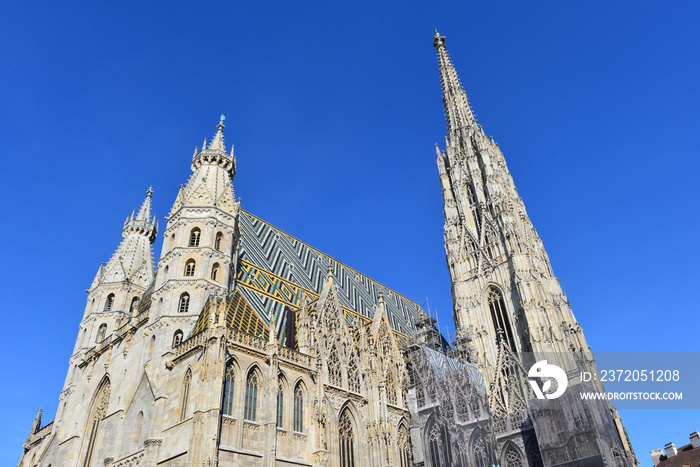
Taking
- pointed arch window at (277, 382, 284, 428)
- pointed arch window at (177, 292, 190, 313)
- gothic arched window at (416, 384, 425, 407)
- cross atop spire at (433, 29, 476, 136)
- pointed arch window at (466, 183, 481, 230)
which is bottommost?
pointed arch window at (277, 382, 284, 428)

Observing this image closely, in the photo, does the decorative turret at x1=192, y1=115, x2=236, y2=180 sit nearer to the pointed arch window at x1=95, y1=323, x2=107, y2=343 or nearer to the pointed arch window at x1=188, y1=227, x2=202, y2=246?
the pointed arch window at x1=188, y1=227, x2=202, y2=246

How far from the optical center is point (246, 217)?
40219mm

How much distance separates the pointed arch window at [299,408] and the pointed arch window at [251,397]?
2.56 metres

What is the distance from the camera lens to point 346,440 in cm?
2791

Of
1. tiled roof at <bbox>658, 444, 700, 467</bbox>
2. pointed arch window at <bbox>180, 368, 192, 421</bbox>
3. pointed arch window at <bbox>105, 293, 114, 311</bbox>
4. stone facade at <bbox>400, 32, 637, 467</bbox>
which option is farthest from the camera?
tiled roof at <bbox>658, 444, 700, 467</bbox>

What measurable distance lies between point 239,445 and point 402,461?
12403 mm

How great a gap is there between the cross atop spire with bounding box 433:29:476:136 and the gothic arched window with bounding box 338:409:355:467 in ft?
111

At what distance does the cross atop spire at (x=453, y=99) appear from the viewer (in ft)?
175

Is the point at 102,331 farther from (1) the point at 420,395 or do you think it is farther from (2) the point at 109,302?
(1) the point at 420,395

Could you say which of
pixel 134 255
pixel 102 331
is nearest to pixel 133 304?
pixel 102 331

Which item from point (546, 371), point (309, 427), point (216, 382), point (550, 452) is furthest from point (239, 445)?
point (546, 371)

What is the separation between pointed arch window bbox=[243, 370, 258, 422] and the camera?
23609 mm

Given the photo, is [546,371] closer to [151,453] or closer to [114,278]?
[151,453]

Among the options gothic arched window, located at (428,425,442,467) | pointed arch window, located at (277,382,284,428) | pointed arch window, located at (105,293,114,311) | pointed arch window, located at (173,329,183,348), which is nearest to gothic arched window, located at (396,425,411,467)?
gothic arched window, located at (428,425,442,467)
